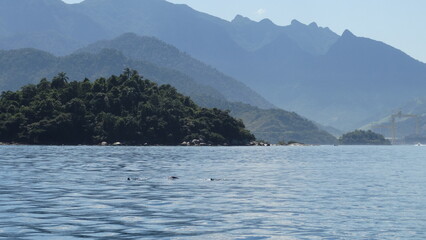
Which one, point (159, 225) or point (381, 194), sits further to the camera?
point (381, 194)

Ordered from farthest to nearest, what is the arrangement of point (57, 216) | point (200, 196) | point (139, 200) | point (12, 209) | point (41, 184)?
point (41, 184), point (200, 196), point (139, 200), point (12, 209), point (57, 216)

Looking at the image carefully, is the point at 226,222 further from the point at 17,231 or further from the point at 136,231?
the point at 17,231

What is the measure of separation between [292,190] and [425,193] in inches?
540

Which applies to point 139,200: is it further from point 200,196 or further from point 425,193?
point 425,193

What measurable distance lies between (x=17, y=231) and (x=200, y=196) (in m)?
24.4

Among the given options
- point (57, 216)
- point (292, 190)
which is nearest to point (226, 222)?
point (57, 216)

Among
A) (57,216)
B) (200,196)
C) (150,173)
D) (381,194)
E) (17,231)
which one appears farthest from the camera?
(150,173)

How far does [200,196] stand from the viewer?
61.5m

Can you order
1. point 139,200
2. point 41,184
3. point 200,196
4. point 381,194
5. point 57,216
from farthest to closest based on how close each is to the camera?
point 41,184
point 381,194
point 200,196
point 139,200
point 57,216

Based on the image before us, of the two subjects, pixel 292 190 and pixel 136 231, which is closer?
pixel 136 231

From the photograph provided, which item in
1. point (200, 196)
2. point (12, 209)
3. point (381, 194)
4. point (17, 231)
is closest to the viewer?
point (17, 231)

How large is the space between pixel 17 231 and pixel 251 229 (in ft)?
47.1

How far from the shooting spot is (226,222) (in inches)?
1753

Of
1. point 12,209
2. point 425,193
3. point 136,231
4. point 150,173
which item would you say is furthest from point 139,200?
point 150,173
